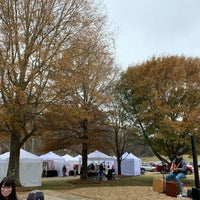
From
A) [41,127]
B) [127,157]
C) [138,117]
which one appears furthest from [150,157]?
[41,127]

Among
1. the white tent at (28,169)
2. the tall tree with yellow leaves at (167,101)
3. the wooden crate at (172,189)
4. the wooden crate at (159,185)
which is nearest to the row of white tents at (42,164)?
the white tent at (28,169)

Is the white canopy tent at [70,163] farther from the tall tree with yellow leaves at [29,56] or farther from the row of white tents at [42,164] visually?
the tall tree with yellow leaves at [29,56]

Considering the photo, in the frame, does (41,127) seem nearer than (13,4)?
No

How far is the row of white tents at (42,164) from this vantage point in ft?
85.4

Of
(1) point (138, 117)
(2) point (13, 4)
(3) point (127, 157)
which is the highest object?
(2) point (13, 4)

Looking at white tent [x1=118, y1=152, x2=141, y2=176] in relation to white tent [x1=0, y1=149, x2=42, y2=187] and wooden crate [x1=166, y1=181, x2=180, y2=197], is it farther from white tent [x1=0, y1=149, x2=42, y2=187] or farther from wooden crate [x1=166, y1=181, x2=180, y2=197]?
wooden crate [x1=166, y1=181, x2=180, y2=197]

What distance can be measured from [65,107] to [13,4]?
722 centimetres

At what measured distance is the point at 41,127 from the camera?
76.0 ft

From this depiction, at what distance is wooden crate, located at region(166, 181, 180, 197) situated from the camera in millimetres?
14466

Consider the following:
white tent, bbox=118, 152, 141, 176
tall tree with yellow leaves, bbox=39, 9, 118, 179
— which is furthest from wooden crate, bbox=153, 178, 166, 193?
white tent, bbox=118, 152, 141, 176

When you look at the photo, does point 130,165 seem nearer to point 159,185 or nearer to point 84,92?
point 84,92

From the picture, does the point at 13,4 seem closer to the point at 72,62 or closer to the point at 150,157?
the point at 72,62

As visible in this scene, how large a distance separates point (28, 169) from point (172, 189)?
14.7m

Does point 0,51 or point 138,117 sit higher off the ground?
point 0,51
